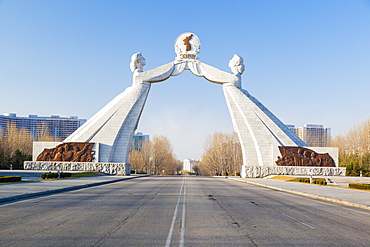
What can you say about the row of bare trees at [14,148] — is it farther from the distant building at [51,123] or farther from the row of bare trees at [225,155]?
the distant building at [51,123]

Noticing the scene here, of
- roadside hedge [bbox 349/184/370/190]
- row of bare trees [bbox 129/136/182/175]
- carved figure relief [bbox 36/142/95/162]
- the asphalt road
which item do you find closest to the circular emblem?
carved figure relief [bbox 36/142/95/162]

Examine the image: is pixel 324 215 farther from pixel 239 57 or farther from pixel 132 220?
pixel 239 57

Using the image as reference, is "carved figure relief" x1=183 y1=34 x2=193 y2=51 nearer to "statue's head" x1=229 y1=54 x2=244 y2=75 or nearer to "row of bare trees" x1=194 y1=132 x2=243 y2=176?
"statue's head" x1=229 y1=54 x2=244 y2=75

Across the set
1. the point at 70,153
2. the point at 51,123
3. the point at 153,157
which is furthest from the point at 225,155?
the point at 51,123

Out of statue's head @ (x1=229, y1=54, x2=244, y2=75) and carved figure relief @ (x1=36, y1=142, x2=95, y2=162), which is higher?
statue's head @ (x1=229, y1=54, x2=244, y2=75)

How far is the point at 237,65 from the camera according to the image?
164 feet

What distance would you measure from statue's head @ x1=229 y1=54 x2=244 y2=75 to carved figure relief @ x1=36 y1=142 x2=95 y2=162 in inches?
895

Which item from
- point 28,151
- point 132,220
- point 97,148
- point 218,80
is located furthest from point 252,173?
point 28,151

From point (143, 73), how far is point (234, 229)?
4272cm

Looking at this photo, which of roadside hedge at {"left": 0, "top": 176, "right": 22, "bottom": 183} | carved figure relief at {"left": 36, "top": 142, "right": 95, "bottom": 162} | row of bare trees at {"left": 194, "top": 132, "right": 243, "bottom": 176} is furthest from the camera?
row of bare trees at {"left": 194, "top": 132, "right": 243, "bottom": 176}

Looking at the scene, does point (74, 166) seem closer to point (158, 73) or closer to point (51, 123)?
point (158, 73)

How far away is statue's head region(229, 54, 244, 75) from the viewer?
5006 centimetres

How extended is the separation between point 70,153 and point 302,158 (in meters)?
29.6

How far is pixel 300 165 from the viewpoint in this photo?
4356 cm
